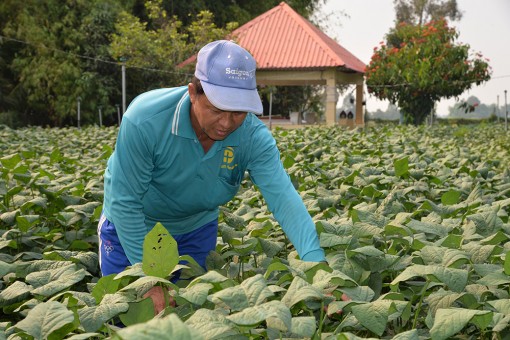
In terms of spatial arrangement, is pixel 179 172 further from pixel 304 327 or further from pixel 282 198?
pixel 304 327

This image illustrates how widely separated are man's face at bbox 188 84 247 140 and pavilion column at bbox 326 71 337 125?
2182 cm

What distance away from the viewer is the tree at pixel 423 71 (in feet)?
82.5

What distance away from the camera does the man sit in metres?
2.62

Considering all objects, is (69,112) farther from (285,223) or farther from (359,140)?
(285,223)

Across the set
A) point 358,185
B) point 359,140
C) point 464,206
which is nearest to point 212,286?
Result: point 464,206

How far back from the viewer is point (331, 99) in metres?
24.6

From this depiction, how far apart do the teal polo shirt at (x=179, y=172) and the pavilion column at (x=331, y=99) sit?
21407 millimetres

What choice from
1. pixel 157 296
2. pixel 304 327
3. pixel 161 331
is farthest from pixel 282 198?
pixel 161 331

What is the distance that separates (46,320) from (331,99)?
76.6ft

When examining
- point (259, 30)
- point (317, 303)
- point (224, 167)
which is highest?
point (259, 30)

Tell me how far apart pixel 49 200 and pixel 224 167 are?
190 cm

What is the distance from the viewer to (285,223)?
9.32 ft

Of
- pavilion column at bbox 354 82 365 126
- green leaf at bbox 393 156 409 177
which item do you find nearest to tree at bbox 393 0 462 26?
pavilion column at bbox 354 82 365 126

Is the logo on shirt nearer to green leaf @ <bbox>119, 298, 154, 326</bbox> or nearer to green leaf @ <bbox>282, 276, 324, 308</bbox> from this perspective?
green leaf @ <bbox>119, 298, 154, 326</bbox>
